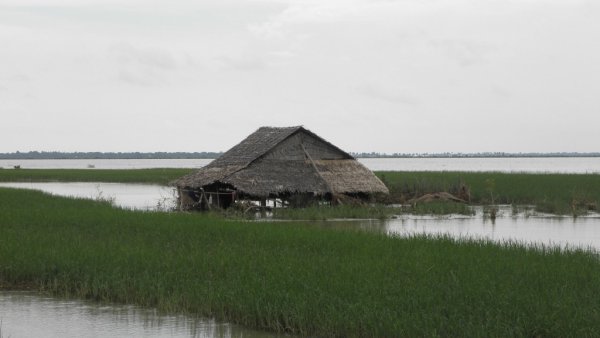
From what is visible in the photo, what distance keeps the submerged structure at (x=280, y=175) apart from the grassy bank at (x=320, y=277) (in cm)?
734

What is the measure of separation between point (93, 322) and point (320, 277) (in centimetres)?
252

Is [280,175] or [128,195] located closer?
[280,175]

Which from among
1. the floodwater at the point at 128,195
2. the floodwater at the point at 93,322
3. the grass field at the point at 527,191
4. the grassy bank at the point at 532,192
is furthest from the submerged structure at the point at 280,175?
the floodwater at the point at 93,322

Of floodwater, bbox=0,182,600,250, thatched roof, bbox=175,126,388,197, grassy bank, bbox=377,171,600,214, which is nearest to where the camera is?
floodwater, bbox=0,182,600,250

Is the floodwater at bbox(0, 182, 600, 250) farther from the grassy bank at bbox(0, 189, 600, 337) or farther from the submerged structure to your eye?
the grassy bank at bbox(0, 189, 600, 337)

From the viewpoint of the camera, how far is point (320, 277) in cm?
908

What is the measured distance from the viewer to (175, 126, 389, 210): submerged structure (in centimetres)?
2148

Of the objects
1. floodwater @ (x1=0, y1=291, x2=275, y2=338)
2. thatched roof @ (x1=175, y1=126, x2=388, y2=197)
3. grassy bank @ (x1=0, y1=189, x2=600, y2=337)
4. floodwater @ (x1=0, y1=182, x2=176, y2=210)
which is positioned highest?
thatched roof @ (x1=175, y1=126, x2=388, y2=197)

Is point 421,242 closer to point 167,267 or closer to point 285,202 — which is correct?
point 167,267

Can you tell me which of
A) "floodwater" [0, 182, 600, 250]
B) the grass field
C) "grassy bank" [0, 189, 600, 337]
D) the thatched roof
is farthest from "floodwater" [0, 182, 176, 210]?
"grassy bank" [0, 189, 600, 337]

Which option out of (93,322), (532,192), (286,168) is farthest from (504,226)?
(93,322)

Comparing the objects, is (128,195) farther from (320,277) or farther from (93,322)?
(93,322)

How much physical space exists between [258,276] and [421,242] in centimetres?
365

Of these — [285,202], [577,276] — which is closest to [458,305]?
[577,276]
